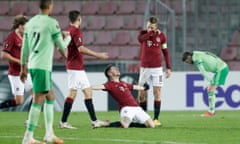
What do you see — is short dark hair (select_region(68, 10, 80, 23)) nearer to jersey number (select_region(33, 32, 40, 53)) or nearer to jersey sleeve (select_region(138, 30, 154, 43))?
jersey sleeve (select_region(138, 30, 154, 43))

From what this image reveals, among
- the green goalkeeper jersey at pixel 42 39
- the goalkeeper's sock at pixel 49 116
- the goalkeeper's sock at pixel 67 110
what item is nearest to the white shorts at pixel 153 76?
the goalkeeper's sock at pixel 67 110

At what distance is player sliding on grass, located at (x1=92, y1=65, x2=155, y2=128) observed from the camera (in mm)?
14094

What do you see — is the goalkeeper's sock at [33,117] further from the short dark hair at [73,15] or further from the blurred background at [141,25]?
the blurred background at [141,25]

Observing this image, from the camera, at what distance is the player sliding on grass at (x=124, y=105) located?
46.2ft

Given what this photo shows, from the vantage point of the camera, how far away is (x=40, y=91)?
1080 centimetres

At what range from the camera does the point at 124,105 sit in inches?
560

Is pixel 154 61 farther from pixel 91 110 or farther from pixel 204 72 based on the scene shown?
pixel 204 72

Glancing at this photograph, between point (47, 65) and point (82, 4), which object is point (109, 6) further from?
point (47, 65)

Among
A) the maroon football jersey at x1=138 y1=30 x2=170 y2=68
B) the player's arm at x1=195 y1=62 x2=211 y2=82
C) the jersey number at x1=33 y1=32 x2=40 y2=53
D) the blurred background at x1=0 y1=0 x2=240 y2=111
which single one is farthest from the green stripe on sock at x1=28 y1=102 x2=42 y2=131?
the blurred background at x1=0 y1=0 x2=240 y2=111

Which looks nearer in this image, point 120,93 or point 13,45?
point 120,93

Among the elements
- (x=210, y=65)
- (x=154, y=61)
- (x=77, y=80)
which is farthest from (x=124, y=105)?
(x=210, y=65)

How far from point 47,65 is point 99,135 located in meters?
2.14

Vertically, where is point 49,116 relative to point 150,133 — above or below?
above

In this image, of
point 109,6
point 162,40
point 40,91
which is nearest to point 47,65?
point 40,91
